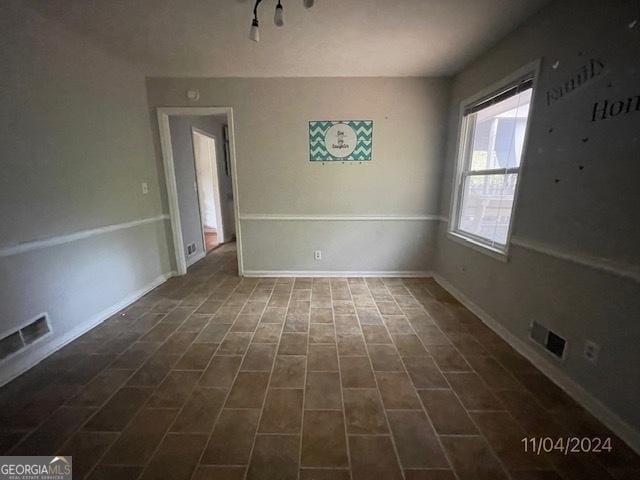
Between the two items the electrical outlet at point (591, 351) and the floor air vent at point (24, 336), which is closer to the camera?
the electrical outlet at point (591, 351)

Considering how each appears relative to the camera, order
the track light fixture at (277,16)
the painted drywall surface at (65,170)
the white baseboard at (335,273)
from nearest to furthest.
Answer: the track light fixture at (277,16) < the painted drywall surface at (65,170) < the white baseboard at (335,273)

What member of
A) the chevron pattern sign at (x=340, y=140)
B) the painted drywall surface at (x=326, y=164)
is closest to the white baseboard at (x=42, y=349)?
the painted drywall surface at (x=326, y=164)

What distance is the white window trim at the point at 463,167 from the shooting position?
1.82m

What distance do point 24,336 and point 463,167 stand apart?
4085 millimetres

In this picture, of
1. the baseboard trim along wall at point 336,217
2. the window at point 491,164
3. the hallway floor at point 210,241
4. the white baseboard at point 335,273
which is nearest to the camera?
the window at point 491,164

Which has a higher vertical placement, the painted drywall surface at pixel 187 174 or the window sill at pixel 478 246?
the painted drywall surface at pixel 187 174

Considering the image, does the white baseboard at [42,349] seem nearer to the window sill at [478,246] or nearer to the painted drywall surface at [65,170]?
the painted drywall surface at [65,170]

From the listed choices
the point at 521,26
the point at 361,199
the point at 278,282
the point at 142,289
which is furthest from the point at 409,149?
the point at 142,289

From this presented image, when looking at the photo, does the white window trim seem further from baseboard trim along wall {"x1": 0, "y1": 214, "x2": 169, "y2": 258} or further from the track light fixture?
baseboard trim along wall {"x1": 0, "y1": 214, "x2": 169, "y2": 258}

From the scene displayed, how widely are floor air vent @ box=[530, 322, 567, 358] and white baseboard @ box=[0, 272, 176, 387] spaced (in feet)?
11.7

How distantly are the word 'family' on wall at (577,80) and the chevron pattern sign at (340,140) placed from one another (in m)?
1.69

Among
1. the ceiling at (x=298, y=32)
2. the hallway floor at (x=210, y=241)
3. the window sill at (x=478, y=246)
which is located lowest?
the hallway floor at (x=210, y=241)

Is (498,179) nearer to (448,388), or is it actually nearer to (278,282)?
(448,388)

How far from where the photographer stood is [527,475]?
3.57 ft
